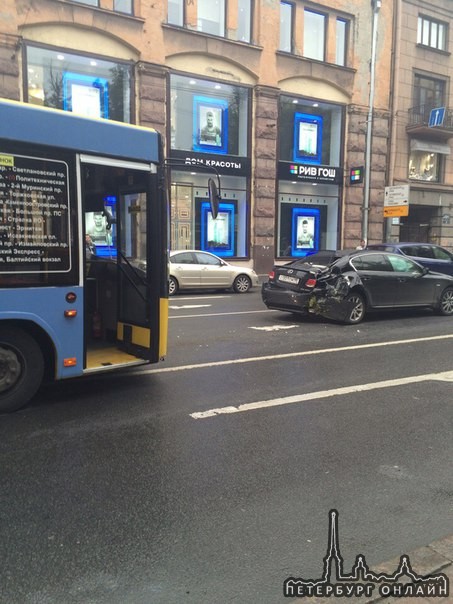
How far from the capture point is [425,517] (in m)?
3.33

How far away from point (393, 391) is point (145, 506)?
3733 mm

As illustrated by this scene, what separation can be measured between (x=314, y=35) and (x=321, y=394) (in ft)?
73.7

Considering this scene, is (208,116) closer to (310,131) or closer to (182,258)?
(310,131)

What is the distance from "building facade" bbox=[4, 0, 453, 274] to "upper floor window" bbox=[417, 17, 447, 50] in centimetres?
8

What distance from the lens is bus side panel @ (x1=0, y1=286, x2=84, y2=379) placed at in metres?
4.89

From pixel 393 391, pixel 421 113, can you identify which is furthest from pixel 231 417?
pixel 421 113

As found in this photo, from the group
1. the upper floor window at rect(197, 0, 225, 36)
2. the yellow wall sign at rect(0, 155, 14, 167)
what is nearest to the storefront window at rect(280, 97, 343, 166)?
the upper floor window at rect(197, 0, 225, 36)

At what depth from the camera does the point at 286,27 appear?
2283 centimetres

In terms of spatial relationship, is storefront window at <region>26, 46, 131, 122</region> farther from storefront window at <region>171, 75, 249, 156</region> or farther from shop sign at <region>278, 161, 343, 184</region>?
shop sign at <region>278, 161, 343, 184</region>

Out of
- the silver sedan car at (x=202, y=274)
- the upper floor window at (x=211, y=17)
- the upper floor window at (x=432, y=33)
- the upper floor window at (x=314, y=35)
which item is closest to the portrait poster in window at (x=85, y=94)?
A: the upper floor window at (x=211, y=17)

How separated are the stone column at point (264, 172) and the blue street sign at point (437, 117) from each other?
8.85m

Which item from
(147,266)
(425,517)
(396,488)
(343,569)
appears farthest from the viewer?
(147,266)

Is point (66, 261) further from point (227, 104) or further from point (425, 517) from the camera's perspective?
point (227, 104)

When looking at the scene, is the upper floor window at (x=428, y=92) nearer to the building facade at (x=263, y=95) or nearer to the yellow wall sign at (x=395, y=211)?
the building facade at (x=263, y=95)
